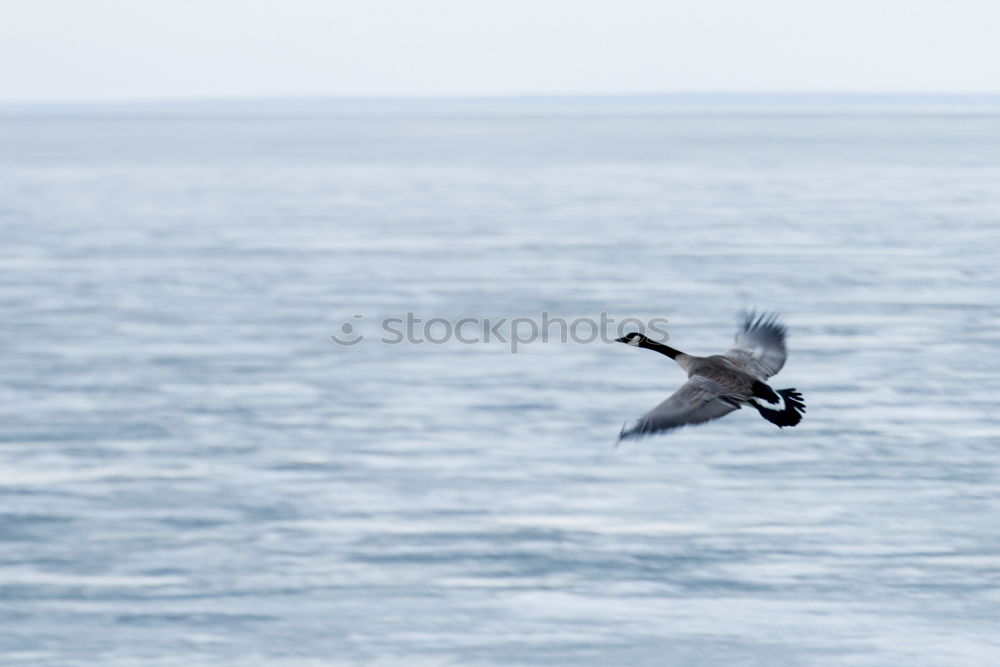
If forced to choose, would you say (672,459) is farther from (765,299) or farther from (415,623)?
(765,299)

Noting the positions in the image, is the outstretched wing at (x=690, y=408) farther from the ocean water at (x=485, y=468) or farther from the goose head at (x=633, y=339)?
the ocean water at (x=485, y=468)

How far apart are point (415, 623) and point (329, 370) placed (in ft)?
40.2

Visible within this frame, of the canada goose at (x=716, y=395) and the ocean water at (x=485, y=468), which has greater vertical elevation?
the canada goose at (x=716, y=395)

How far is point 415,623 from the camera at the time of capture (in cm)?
1486

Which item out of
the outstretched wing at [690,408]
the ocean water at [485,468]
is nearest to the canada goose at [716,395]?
the outstretched wing at [690,408]

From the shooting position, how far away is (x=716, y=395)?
7938mm

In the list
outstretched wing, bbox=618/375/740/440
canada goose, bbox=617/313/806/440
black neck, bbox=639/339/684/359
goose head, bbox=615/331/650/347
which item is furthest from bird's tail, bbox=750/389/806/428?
goose head, bbox=615/331/650/347

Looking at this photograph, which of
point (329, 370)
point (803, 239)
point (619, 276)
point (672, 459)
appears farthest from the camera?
point (803, 239)

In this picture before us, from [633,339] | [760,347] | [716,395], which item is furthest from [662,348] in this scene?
[760,347]

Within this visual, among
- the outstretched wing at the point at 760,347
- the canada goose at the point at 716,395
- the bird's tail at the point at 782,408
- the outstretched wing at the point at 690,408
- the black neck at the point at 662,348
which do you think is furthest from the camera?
the outstretched wing at the point at 760,347

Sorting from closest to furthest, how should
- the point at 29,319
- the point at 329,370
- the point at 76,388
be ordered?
the point at 76,388
the point at 329,370
the point at 29,319

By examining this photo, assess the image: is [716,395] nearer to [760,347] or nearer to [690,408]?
[690,408]

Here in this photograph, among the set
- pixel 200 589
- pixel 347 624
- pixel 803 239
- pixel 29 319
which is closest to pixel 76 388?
pixel 29 319

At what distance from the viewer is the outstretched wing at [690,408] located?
7758 millimetres
